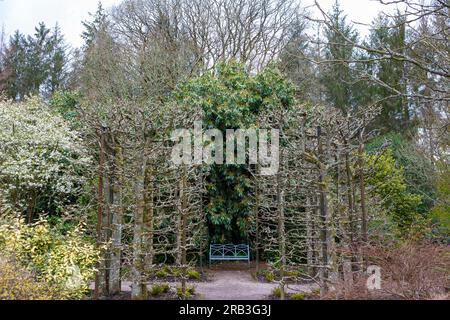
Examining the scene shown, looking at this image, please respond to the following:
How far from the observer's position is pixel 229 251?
415 inches

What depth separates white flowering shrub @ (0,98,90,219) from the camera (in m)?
9.38

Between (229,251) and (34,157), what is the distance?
532 cm

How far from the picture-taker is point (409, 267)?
421 cm

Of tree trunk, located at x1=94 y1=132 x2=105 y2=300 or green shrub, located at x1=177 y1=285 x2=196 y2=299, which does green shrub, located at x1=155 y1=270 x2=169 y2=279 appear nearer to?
green shrub, located at x1=177 y1=285 x2=196 y2=299

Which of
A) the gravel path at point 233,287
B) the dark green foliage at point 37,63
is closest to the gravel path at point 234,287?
the gravel path at point 233,287

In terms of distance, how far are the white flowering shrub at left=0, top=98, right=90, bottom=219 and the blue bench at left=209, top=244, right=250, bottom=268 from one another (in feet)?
12.3

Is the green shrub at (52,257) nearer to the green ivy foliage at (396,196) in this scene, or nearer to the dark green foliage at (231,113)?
the dark green foliage at (231,113)

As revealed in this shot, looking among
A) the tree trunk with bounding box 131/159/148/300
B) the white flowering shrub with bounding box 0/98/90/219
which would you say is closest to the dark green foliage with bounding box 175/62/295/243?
the white flowering shrub with bounding box 0/98/90/219

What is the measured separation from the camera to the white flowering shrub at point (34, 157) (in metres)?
9.38

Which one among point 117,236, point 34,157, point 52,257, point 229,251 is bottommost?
point 229,251

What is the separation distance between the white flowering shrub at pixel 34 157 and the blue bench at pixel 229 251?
12.3 ft

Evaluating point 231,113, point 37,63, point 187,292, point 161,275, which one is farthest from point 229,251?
point 37,63

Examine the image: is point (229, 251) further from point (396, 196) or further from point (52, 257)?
point (52, 257)
